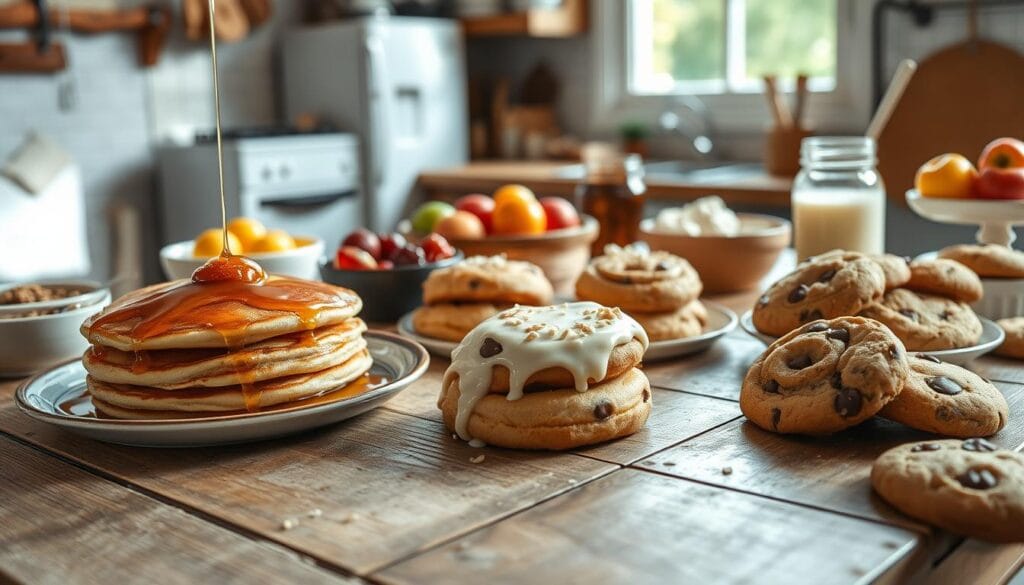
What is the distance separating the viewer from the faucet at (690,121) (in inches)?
177

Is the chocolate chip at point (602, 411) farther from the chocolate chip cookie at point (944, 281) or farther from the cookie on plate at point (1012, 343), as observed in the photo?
the cookie on plate at point (1012, 343)

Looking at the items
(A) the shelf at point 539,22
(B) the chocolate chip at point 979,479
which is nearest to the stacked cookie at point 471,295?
(B) the chocolate chip at point 979,479

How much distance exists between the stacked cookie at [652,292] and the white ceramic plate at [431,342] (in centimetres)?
21

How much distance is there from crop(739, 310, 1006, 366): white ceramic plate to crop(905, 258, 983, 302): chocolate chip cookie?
0.17ft

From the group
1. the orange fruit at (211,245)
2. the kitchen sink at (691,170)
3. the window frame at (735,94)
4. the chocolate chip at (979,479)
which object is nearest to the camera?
the chocolate chip at (979,479)

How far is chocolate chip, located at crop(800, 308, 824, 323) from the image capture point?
4.09ft

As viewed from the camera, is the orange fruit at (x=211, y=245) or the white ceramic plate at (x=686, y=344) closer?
the white ceramic plate at (x=686, y=344)

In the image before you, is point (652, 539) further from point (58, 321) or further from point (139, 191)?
point (139, 191)

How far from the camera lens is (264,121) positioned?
4809 millimetres

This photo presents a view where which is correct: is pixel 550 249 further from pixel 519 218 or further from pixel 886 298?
pixel 886 298

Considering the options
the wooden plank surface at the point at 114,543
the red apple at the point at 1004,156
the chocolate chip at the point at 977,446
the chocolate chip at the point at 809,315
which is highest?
the red apple at the point at 1004,156

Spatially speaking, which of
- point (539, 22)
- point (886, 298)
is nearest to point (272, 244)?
point (886, 298)

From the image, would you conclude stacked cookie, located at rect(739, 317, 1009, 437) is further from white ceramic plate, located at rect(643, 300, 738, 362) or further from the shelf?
the shelf

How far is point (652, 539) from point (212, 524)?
376 mm
